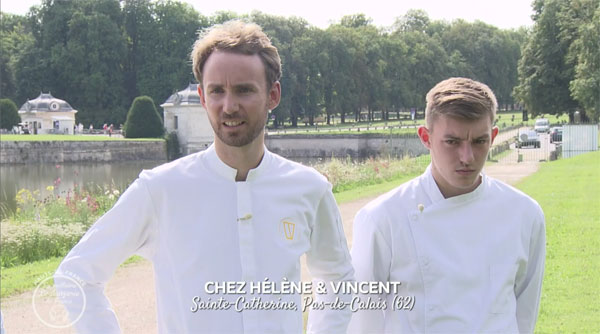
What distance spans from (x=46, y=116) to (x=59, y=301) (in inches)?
2037

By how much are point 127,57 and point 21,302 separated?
182 feet

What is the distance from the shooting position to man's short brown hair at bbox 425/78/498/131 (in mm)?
2561

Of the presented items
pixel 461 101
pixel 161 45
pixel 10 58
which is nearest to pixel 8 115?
pixel 10 58

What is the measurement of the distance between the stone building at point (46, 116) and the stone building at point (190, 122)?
8566mm

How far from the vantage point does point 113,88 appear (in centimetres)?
5772

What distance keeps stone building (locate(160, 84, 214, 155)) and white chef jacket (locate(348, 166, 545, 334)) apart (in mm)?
44148

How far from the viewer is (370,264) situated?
259cm

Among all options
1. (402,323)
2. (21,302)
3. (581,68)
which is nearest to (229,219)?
(402,323)

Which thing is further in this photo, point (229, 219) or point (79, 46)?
point (79, 46)

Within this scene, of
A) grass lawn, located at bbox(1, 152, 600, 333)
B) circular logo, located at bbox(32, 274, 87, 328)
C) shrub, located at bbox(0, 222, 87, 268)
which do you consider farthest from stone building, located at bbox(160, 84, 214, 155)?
circular logo, located at bbox(32, 274, 87, 328)

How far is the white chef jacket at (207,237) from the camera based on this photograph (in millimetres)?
2256

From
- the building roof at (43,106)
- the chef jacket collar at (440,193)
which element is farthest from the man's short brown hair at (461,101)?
the building roof at (43,106)

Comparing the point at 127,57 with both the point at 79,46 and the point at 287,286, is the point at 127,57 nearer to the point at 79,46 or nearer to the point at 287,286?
the point at 79,46

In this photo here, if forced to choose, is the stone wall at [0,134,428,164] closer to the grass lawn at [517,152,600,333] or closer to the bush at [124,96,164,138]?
the bush at [124,96,164,138]
